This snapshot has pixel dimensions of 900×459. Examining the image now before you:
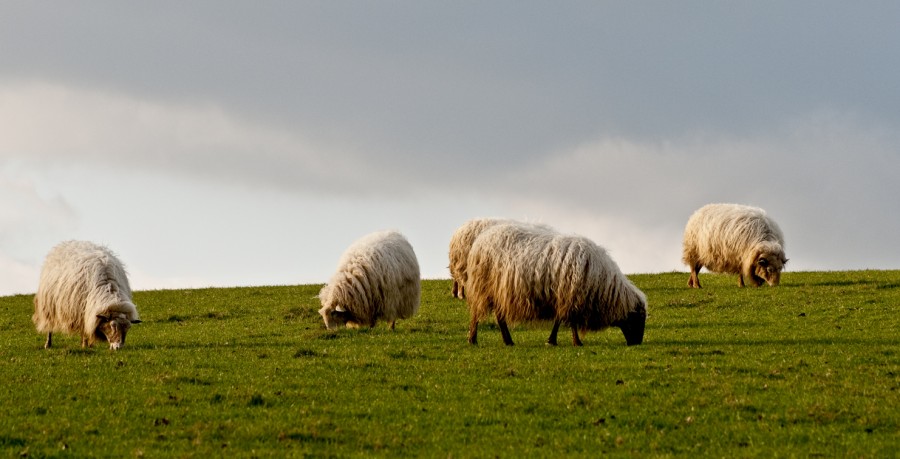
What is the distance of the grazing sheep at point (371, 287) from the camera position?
91.3ft

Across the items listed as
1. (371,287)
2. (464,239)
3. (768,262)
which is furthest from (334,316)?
(768,262)

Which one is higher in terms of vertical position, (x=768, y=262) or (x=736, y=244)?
(x=736, y=244)

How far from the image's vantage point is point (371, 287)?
92.1ft

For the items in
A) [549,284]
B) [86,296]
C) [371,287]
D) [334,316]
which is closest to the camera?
[549,284]

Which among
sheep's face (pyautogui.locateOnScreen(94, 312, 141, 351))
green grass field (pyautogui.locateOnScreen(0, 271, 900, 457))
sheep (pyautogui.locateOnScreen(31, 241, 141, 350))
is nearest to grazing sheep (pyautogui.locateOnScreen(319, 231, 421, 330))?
green grass field (pyautogui.locateOnScreen(0, 271, 900, 457))

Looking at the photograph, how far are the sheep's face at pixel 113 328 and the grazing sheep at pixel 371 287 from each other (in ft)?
A: 19.6

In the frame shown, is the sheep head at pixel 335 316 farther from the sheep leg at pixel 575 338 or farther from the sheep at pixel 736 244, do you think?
the sheep at pixel 736 244

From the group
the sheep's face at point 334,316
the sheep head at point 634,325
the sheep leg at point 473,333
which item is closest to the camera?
the sheep head at point 634,325

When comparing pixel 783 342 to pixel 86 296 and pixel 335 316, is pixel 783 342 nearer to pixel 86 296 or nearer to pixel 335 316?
pixel 335 316

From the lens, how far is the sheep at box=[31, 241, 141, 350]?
24219 mm

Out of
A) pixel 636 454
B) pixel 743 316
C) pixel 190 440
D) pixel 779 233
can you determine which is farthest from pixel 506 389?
pixel 779 233

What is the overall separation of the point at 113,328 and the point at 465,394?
11744mm

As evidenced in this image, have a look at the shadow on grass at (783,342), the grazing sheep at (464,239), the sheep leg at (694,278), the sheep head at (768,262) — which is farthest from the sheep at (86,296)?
the sheep head at (768,262)

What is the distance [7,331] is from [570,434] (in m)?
26.0
